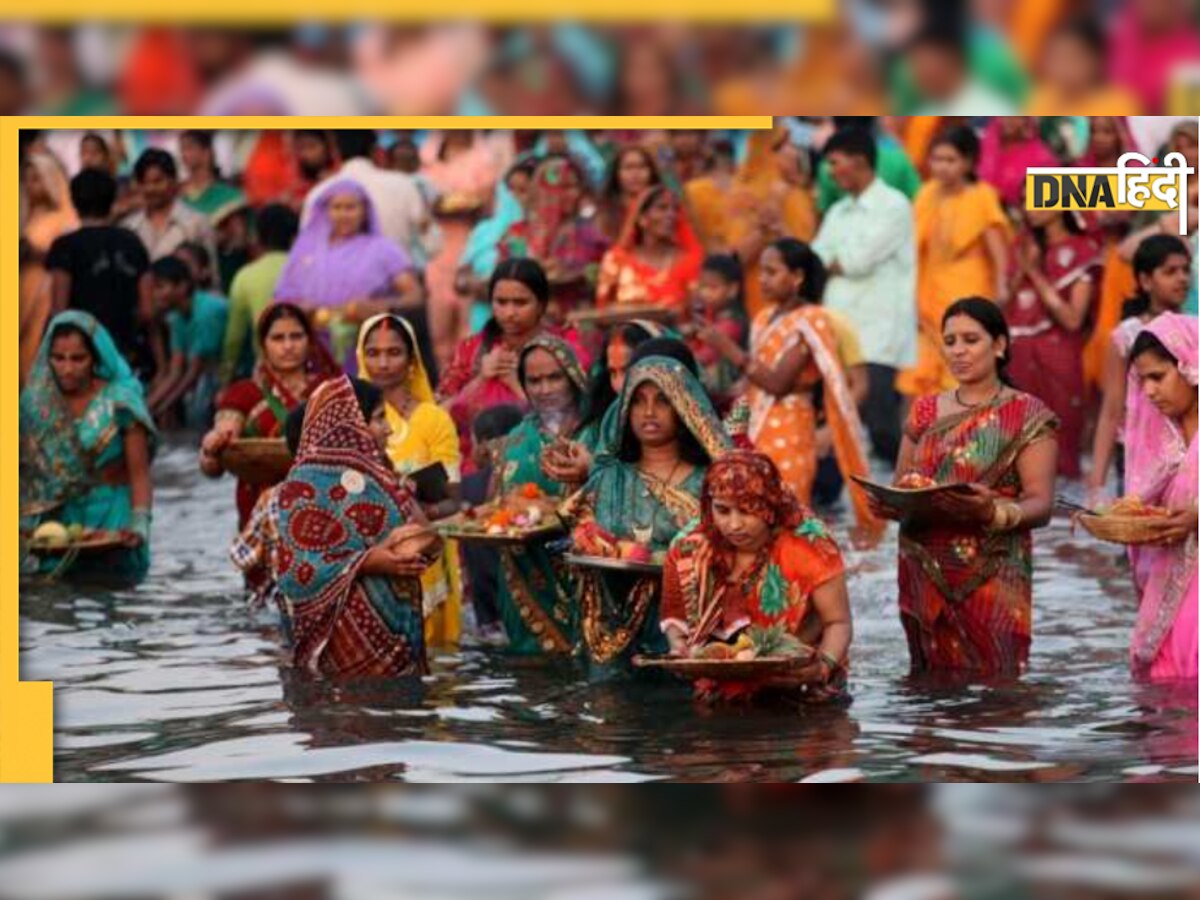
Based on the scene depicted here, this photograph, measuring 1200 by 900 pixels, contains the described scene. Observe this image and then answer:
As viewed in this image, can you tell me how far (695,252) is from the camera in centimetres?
1569

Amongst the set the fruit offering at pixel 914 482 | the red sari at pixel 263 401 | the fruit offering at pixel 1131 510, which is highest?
the red sari at pixel 263 401

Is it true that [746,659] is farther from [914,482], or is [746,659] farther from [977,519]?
[977,519]

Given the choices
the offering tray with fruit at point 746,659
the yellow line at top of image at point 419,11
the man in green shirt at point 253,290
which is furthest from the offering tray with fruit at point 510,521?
the man in green shirt at point 253,290

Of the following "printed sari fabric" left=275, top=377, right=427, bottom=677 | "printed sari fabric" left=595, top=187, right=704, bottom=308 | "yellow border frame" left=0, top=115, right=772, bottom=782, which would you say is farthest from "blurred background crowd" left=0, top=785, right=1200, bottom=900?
"printed sari fabric" left=595, top=187, right=704, bottom=308

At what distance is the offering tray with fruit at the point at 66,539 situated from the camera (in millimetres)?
13273

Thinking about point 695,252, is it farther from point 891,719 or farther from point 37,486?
point 891,719

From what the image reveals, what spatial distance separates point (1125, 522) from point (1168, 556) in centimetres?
51

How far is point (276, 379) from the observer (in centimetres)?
1295

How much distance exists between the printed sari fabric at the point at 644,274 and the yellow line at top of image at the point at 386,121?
7399 mm

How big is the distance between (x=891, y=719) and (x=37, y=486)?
418cm

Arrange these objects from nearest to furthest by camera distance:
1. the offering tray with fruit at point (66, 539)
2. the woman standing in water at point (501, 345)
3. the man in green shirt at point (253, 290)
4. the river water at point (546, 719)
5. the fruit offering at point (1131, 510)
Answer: the river water at point (546, 719), the fruit offering at point (1131, 510), the woman standing in water at point (501, 345), the offering tray with fruit at point (66, 539), the man in green shirt at point (253, 290)

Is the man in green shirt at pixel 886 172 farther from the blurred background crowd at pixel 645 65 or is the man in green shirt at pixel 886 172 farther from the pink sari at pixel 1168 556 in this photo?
the blurred background crowd at pixel 645 65

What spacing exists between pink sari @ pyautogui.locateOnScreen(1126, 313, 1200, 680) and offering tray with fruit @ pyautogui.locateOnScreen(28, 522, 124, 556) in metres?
3.90

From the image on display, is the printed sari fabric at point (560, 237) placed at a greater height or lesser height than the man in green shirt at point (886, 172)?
lesser
